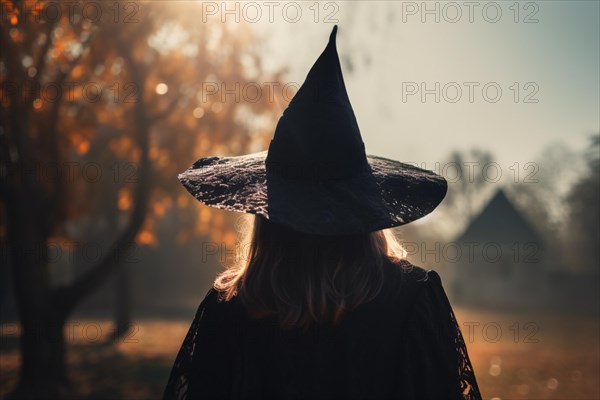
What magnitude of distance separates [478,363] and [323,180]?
12279 mm

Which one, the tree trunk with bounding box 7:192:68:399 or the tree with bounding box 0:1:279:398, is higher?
the tree with bounding box 0:1:279:398

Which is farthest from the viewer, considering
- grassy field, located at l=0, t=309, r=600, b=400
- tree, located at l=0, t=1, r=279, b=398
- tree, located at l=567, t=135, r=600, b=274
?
tree, located at l=567, t=135, r=600, b=274

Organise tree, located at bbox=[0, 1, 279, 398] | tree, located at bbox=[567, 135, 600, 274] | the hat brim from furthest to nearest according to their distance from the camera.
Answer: tree, located at bbox=[567, 135, 600, 274]
tree, located at bbox=[0, 1, 279, 398]
the hat brim

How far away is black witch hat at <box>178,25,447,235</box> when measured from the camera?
172cm

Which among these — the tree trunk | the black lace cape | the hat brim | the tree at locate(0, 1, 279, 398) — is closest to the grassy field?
the tree trunk

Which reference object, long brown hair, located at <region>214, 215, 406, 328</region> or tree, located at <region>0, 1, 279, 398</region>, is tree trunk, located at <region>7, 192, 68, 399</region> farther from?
long brown hair, located at <region>214, 215, 406, 328</region>

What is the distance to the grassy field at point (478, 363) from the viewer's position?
9.77 m

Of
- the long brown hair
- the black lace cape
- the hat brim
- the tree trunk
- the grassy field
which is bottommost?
the grassy field

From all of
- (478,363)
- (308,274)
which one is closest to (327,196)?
(308,274)

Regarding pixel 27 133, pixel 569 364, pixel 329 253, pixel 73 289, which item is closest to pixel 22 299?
pixel 73 289

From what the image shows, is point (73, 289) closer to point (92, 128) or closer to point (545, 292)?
point (92, 128)

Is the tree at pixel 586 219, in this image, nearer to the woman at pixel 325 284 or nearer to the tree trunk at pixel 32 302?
the woman at pixel 325 284

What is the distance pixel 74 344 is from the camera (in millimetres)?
16703

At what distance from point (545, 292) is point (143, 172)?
31211 mm
